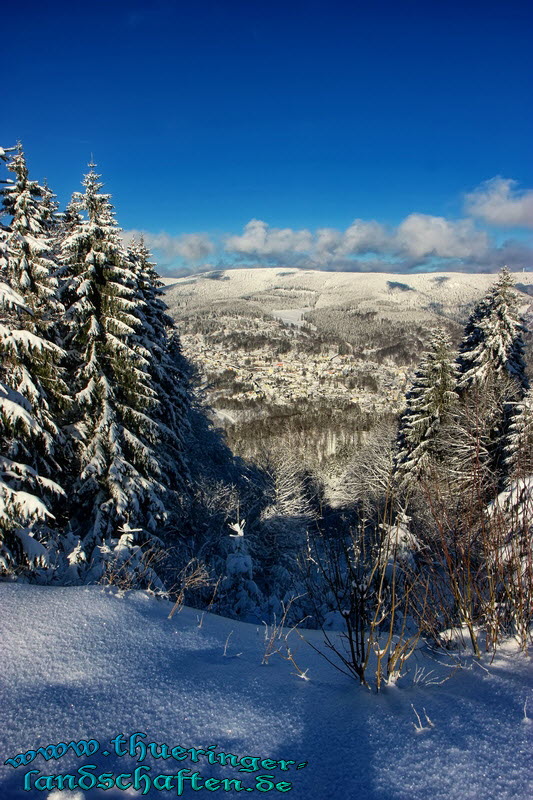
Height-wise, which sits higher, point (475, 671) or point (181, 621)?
point (475, 671)

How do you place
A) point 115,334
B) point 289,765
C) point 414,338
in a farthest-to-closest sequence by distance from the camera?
point 414,338
point 115,334
point 289,765

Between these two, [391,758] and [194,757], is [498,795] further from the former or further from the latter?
[194,757]

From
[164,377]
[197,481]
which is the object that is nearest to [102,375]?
[164,377]

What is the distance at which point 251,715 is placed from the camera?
2596 millimetres

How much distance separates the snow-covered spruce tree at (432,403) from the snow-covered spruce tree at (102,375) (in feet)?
40.1

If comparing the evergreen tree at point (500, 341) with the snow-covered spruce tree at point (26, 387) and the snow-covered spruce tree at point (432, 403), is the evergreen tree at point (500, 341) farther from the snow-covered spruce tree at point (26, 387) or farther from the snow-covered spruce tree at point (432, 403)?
the snow-covered spruce tree at point (26, 387)

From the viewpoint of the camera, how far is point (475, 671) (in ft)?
9.89

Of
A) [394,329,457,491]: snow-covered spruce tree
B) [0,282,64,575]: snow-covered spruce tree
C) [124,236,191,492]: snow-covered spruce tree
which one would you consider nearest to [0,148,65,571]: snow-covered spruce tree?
[0,282,64,575]: snow-covered spruce tree

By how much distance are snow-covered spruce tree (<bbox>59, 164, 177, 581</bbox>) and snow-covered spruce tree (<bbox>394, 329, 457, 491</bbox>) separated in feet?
40.1

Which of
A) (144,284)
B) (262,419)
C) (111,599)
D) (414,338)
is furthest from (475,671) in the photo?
(414,338)

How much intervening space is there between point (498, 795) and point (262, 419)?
9171 centimetres

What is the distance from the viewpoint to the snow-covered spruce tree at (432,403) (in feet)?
58.8

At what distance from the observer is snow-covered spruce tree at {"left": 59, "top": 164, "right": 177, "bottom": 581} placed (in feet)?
32.9

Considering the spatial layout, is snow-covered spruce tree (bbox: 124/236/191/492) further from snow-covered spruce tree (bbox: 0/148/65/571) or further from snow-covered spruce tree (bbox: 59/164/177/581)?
snow-covered spruce tree (bbox: 0/148/65/571)
